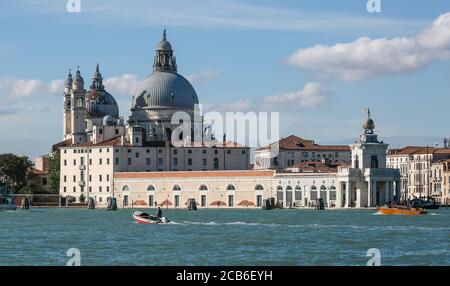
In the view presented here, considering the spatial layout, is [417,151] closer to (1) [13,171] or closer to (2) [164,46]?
(2) [164,46]


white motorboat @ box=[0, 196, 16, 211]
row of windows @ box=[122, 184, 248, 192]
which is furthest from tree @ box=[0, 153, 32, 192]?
white motorboat @ box=[0, 196, 16, 211]

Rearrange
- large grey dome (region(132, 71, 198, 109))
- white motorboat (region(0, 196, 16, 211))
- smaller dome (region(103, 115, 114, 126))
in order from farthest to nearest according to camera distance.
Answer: large grey dome (region(132, 71, 198, 109)) < smaller dome (region(103, 115, 114, 126)) < white motorboat (region(0, 196, 16, 211))

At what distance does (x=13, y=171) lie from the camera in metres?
99.8

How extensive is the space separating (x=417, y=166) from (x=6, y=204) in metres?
37.4

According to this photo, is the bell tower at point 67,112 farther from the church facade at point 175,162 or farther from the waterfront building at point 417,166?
the waterfront building at point 417,166

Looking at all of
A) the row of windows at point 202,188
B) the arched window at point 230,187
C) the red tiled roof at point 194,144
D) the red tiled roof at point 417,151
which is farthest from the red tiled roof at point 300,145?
the arched window at point 230,187

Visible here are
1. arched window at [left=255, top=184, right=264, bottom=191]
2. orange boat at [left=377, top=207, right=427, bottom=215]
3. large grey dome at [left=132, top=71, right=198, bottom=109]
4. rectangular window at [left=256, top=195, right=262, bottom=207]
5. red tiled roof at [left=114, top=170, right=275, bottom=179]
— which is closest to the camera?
orange boat at [left=377, top=207, right=427, bottom=215]

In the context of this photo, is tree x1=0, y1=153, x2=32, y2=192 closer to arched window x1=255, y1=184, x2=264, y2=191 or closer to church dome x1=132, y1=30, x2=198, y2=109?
church dome x1=132, y1=30, x2=198, y2=109

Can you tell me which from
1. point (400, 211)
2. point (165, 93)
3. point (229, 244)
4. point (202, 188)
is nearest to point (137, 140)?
point (165, 93)

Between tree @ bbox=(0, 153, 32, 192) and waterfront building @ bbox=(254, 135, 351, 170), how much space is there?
18624mm

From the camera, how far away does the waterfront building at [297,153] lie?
333 ft

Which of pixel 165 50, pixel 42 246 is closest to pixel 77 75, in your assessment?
pixel 165 50

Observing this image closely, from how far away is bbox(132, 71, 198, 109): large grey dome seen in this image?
9962 centimetres
